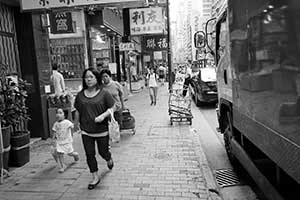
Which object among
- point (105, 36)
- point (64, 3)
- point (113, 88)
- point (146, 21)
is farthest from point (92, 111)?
point (105, 36)

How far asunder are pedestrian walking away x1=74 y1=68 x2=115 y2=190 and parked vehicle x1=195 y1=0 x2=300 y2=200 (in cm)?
189

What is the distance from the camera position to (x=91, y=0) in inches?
206

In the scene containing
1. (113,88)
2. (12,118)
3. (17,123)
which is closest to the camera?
(12,118)

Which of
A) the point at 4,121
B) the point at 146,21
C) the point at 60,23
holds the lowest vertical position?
the point at 4,121

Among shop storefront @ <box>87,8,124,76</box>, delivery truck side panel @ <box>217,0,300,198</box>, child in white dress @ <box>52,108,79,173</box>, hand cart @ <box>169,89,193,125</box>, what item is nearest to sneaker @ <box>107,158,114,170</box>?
child in white dress @ <box>52,108,79,173</box>

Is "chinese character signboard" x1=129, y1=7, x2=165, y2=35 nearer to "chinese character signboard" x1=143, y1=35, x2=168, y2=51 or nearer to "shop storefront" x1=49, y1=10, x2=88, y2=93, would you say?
"shop storefront" x1=49, y1=10, x2=88, y2=93

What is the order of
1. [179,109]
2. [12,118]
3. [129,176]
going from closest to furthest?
[129,176]
[12,118]
[179,109]

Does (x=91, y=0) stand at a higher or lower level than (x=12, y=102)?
higher

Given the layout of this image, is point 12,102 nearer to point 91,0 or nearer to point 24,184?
point 24,184

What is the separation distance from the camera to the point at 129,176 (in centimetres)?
469

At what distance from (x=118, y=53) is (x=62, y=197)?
1328 centimetres

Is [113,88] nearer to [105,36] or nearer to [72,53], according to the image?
[72,53]

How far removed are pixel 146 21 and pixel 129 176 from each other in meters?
8.49

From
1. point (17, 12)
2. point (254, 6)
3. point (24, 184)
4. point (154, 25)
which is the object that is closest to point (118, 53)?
point (154, 25)
